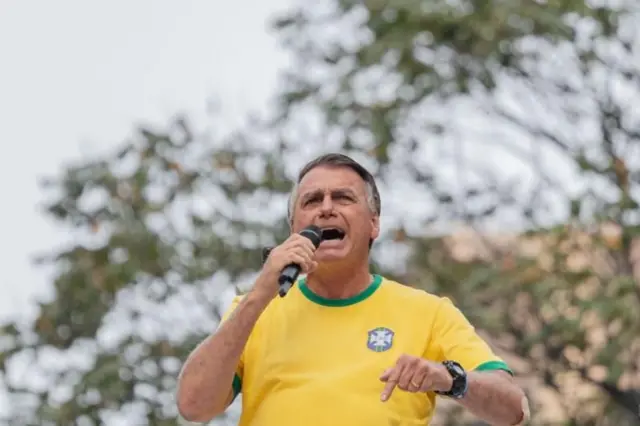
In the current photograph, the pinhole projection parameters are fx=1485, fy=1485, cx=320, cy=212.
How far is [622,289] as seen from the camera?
10.5 meters

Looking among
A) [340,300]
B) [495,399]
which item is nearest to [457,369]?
[495,399]

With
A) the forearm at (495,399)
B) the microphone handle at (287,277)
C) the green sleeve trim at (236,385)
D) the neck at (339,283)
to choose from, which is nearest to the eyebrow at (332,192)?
the neck at (339,283)

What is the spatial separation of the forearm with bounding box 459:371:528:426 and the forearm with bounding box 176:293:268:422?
0.58m

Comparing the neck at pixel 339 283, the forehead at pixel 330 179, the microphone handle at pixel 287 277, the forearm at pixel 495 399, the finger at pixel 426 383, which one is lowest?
the forearm at pixel 495 399

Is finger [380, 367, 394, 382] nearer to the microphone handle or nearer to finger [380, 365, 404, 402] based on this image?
finger [380, 365, 404, 402]

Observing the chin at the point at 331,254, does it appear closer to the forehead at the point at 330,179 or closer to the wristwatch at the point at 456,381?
the forehead at the point at 330,179

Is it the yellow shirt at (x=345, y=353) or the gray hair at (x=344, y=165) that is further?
the gray hair at (x=344, y=165)

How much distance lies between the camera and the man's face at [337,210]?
4.07m

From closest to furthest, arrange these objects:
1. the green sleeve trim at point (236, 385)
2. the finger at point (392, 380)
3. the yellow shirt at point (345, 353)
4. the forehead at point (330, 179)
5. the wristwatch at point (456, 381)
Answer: the finger at point (392, 380) < the wristwatch at point (456, 381) < the yellow shirt at point (345, 353) < the green sleeve trim at point (236, 385) < the forehead at point (330, 179)

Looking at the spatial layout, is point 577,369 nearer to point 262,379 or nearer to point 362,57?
point 362,57

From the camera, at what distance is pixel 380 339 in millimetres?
3961

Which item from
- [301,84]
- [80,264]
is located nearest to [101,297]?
[80,264]

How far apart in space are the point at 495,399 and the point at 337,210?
2.23 ft

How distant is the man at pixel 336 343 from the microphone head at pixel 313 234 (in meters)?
0.04
